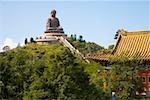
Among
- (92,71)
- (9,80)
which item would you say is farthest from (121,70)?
(9,80)

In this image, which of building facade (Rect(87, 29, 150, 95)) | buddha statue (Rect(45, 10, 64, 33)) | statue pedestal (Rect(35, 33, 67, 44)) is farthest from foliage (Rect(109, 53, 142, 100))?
buddha statue (Rect(45, 10, 64, 33))

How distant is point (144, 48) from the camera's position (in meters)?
17.7

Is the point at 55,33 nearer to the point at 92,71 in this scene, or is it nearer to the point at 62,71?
the point at 92,71

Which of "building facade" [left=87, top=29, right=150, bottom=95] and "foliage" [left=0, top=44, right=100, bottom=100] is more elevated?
"building facade" [left=87, top=29, right=150, bottom=95]

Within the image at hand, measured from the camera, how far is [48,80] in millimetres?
12211

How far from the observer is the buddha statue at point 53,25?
40344mm

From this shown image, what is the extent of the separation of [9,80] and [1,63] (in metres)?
0.70

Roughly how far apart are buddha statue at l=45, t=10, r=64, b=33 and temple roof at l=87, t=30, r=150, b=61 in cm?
2151

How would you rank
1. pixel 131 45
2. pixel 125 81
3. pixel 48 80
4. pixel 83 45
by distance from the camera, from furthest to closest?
pixel 83 45 < pixel 131 45 < pixel 125 81 < pixel 48 80

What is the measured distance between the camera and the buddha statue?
4034 cm

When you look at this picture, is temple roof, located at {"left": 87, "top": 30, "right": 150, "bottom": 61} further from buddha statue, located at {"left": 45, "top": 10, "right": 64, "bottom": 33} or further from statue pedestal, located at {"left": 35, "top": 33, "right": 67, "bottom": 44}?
buddha statue, located at {"left": 45, "top": 10, "right": 64, "bottom": 33}

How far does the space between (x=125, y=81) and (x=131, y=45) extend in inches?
158

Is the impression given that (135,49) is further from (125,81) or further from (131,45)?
(125,81)

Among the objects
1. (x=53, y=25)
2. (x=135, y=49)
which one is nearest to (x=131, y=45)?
(x=135, y=49)
